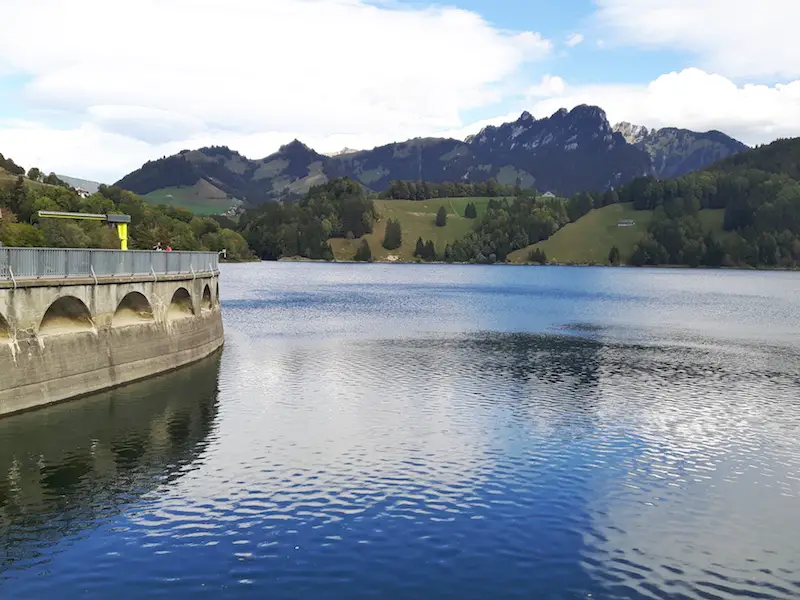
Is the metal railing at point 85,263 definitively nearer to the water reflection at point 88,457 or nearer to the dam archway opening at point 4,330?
the dam archway opening at point 4,330

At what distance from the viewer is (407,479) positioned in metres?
33.0

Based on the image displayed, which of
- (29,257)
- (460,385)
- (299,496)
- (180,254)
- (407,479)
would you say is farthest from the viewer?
(180,254)

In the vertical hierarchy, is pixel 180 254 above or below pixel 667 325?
above

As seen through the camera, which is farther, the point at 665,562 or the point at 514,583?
the point at 665,562

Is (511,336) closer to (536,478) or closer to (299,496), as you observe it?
(536,478)

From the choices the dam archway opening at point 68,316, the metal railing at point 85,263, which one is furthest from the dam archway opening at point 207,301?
the dam archway opening at point 68,316

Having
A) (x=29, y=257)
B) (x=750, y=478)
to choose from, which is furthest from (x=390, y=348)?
(x=750, y=478)

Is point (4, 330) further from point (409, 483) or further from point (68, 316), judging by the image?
point (409, 483)

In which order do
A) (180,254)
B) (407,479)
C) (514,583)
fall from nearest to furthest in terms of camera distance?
(514,583)
(407,479)
(180,254)

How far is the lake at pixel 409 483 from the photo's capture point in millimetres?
23547

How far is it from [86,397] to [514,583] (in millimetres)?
33656

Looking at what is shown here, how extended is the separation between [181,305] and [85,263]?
21.8m

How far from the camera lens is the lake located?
23547 millimetres

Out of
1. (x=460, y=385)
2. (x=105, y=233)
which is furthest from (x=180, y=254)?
(x=105, y=233)
